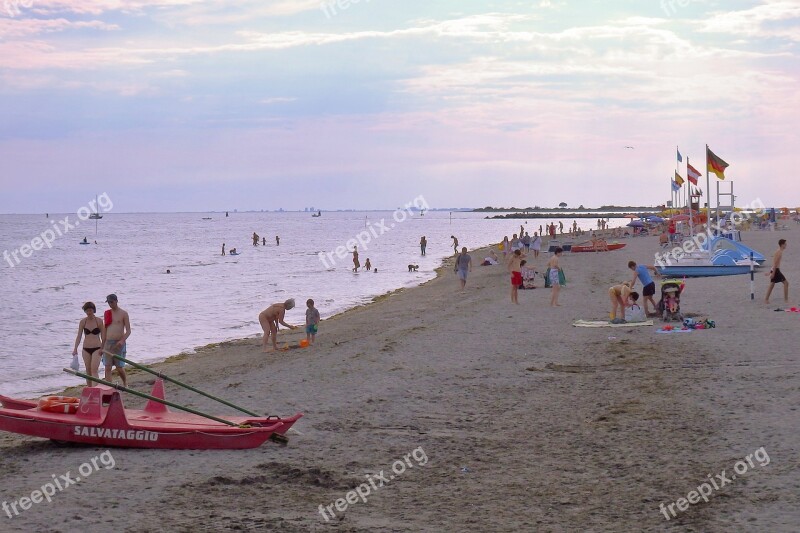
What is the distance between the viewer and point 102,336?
487 inches

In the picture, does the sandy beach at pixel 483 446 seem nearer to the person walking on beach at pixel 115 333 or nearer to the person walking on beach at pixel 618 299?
the person walking on beach at pixel 115 333

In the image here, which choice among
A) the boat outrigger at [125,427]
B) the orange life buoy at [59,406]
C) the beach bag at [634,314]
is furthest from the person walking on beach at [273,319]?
the boat outrigger at [125,427]

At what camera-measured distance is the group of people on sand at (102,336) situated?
1220 centimetres

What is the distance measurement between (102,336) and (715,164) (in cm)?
2011

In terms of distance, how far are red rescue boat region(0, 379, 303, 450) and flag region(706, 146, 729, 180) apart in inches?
805

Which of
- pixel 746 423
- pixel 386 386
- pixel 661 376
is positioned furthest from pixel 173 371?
pixel 746 423

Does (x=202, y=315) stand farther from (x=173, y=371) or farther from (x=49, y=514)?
(x=49, y=514)

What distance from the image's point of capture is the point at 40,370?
18000 mm

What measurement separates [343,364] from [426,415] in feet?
13.7

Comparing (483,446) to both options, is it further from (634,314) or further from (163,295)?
(163,295)

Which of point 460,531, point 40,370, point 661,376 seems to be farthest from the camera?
point 40,370

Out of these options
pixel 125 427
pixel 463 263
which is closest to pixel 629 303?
pixel 463 263

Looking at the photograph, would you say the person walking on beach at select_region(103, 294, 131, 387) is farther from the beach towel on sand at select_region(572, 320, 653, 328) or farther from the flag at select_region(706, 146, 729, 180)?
the flag at select_region(706, 146, 729, 180)

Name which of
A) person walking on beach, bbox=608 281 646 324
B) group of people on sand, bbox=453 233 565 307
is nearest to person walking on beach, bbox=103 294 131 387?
person walking on beach, bbox=608 281 646 324
